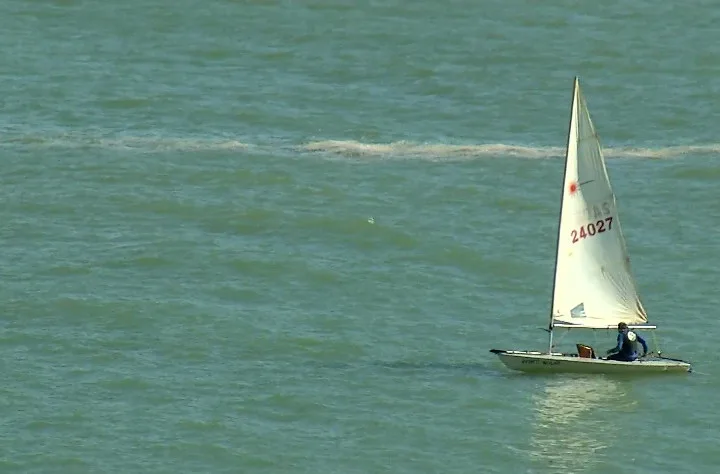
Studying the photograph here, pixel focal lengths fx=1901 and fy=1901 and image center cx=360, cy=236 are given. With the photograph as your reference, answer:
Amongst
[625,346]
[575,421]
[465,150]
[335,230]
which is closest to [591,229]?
[625,346]

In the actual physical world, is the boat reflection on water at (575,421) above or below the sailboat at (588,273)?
below

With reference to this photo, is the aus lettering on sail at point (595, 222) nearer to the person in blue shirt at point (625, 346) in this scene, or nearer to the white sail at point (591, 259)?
the white sail at point (591, 259)

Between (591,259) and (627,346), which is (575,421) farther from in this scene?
(591,259)

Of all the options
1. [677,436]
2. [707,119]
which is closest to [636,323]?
[677,436]

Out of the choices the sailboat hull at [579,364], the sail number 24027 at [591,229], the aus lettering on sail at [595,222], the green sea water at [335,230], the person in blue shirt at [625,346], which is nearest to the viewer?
the green sea water at [335,230]

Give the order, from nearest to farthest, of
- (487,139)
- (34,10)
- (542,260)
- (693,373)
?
(693,373) → (542,260) → (487,139) → (34,10)

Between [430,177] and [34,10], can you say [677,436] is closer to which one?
[430,177]

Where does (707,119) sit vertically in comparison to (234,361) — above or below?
above

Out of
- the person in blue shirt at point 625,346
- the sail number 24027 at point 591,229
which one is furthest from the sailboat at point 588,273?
the person in blue shirt at point 625,346

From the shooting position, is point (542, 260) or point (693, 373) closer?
point (693, 373)
